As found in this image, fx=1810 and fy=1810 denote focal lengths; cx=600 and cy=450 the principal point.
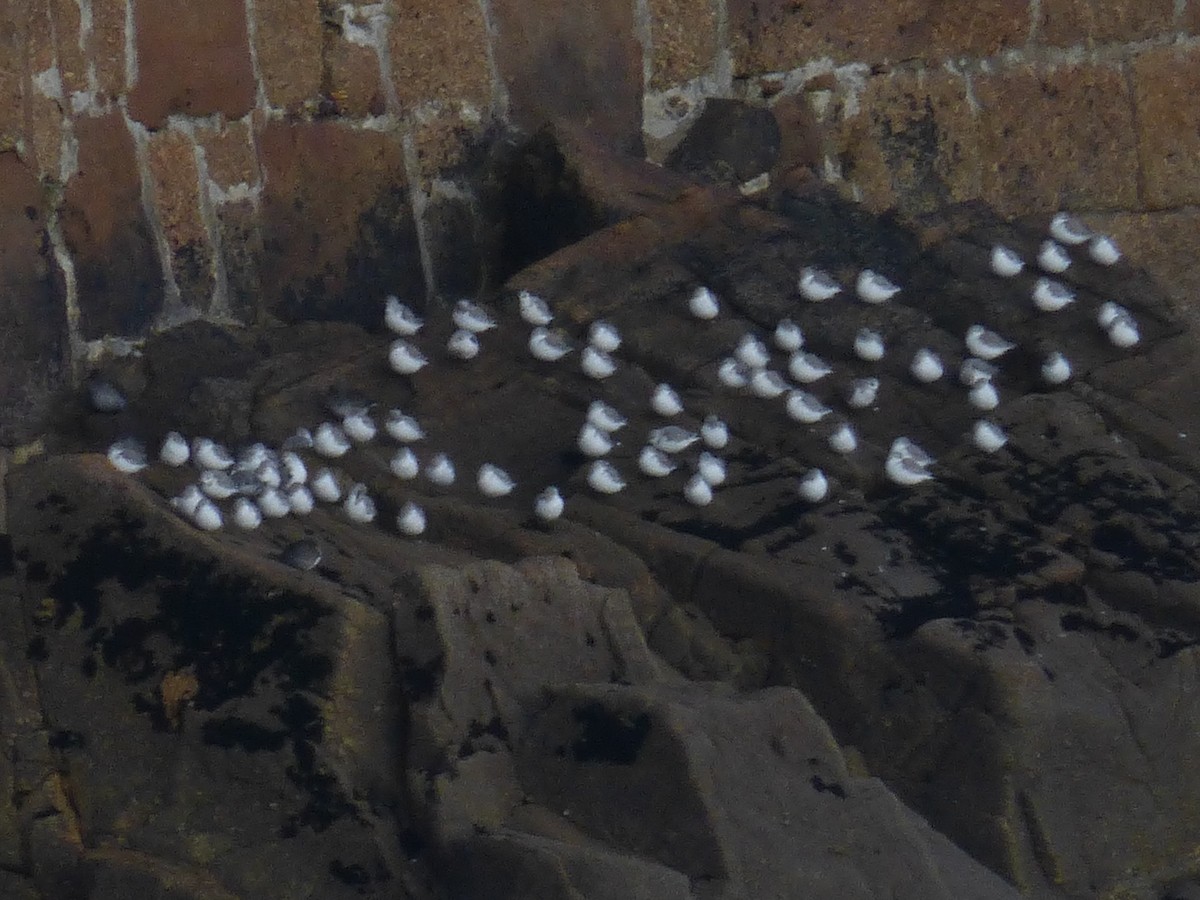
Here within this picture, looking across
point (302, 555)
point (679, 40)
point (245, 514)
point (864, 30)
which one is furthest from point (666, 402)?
point (864, 30)

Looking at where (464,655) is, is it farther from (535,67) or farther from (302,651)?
(535,67)

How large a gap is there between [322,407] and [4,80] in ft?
4.18

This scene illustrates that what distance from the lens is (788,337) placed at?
18.1ft

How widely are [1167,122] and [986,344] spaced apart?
3.48m

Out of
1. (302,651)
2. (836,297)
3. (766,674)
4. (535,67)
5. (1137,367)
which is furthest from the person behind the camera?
(535,67)

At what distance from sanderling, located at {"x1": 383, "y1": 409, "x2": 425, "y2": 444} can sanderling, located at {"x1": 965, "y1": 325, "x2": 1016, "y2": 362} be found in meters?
1.70

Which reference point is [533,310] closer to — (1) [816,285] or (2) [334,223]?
(1) [816,285]

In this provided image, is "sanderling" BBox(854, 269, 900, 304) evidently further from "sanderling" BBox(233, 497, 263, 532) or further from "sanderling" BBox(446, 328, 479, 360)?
"sanderling" BBox(233, 497, 263, 532)

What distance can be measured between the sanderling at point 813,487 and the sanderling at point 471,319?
1.22m

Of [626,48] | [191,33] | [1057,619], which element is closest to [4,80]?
[191,33]

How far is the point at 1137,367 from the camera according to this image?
5.42 meters

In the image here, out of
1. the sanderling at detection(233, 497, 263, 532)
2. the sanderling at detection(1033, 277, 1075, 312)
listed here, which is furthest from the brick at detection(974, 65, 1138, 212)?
the sanderling at detection(233, 497, 263, 532)

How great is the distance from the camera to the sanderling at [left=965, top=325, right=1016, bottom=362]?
5.47 m

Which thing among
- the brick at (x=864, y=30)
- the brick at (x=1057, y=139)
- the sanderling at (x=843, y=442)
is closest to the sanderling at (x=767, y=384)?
the sanderling at (x=843, y=442)
